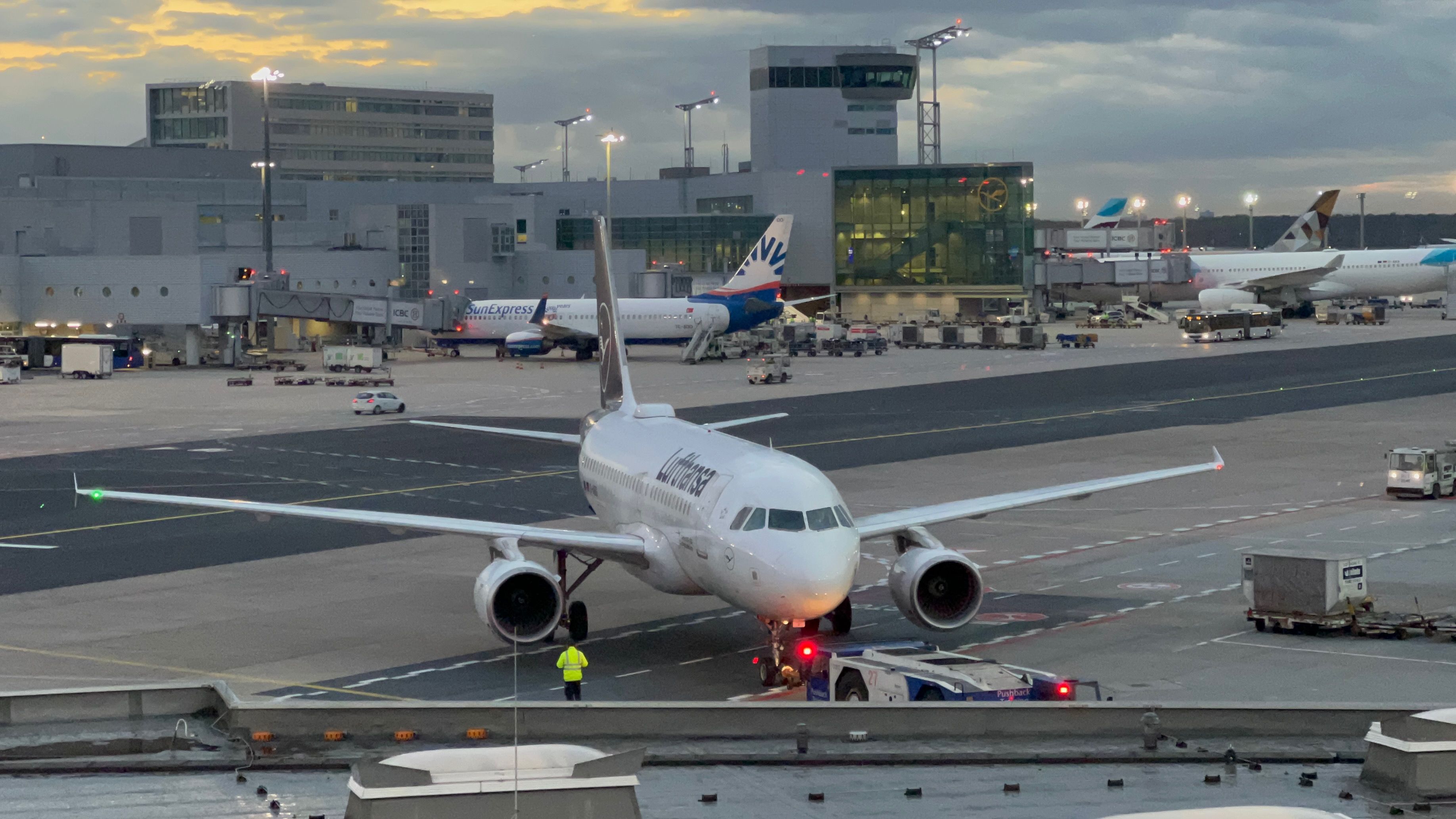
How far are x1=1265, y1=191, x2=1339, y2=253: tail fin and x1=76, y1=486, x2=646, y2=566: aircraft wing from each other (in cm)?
15222

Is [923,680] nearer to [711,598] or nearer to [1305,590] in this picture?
[1305,590]

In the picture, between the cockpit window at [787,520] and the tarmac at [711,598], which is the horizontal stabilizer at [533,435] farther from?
the cockpit window at [787,520]

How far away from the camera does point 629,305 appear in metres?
123

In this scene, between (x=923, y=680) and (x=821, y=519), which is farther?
(x=821, y=519)

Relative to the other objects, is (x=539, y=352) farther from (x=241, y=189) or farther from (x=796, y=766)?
(x=796, y=766)

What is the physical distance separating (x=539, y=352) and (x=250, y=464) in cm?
5947

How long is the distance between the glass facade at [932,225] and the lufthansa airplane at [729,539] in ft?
442

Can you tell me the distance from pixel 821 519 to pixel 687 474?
4737 millimetres

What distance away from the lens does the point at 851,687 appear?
27125mm

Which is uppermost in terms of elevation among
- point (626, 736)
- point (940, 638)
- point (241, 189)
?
point (241, 189)

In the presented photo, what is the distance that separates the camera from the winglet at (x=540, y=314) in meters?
122

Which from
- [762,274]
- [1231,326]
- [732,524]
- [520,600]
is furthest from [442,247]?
[732,524]

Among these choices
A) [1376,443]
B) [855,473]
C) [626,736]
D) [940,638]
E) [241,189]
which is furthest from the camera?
[241,189]

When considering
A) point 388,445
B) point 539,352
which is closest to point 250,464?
point 388,445
